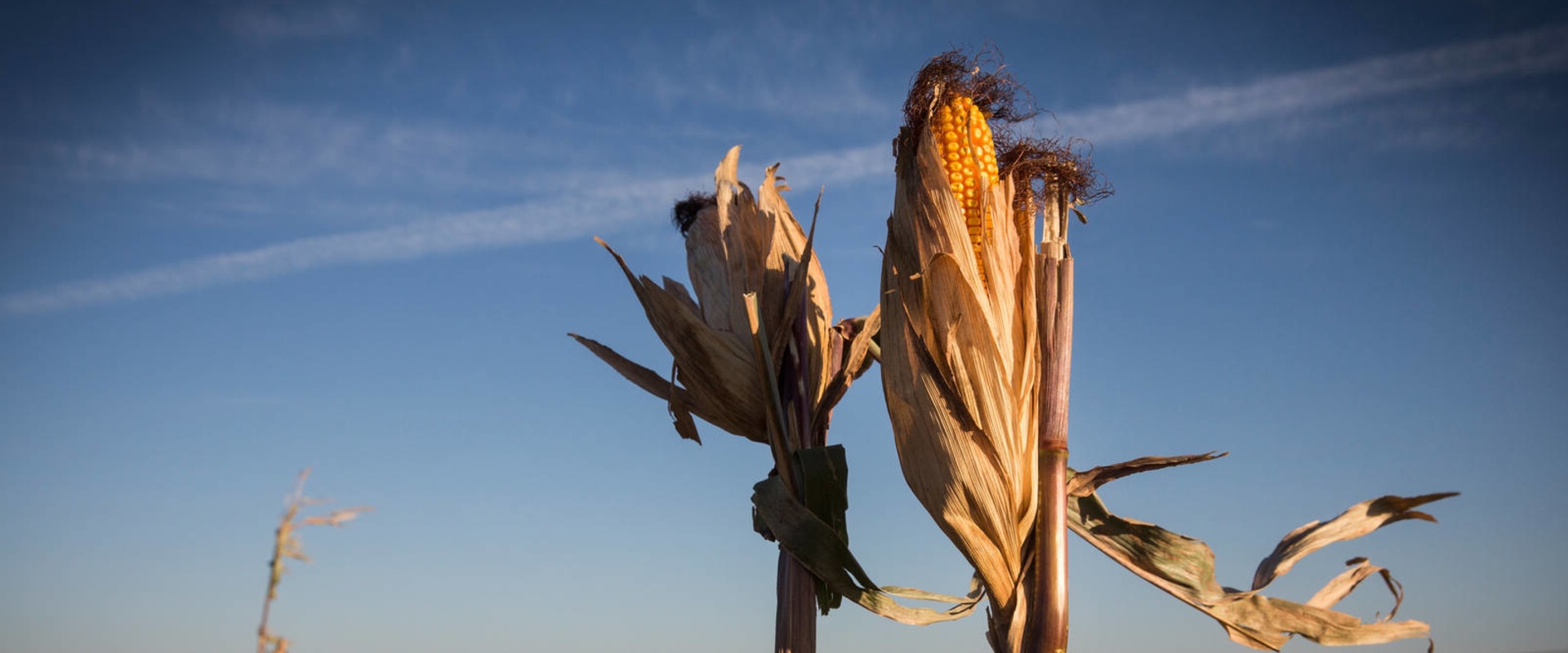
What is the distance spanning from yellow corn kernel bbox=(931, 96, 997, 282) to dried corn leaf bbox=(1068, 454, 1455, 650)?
1.06m

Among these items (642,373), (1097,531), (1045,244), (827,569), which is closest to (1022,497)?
(1097,531)

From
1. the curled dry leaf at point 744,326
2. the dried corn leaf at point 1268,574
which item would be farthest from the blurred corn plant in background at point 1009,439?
the curled dry leaf at point 744,326

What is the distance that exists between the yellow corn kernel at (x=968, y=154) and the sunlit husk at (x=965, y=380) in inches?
4.3

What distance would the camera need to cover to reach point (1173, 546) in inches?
142

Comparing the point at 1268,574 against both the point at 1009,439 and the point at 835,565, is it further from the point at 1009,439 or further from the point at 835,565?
the point at 835,565

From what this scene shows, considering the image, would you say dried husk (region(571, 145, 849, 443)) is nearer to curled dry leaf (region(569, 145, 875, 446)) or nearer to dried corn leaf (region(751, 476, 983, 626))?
curled dry leaf (region(569, 145, 875, 446))

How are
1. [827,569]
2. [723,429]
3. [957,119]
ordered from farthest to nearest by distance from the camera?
[723,429] < [957,119] < [827,569]

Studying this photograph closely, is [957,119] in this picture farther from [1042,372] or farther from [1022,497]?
[1022,497]

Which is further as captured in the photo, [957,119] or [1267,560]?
[957,119]

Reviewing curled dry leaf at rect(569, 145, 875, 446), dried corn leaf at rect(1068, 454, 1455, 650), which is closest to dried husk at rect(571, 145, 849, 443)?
curled dry leaf at rect(569, 145, 875, 446)

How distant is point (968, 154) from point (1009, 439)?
1.17m

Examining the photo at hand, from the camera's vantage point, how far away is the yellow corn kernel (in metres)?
3.87

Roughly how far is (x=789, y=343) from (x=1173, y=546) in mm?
1676

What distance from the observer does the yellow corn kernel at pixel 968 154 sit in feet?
12.7
